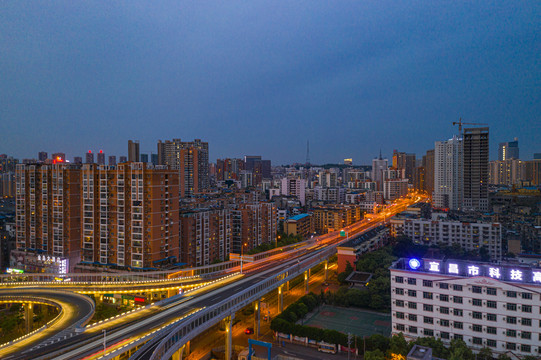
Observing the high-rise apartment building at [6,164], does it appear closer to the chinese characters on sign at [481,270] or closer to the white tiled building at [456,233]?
the white tiled building at [456,233]

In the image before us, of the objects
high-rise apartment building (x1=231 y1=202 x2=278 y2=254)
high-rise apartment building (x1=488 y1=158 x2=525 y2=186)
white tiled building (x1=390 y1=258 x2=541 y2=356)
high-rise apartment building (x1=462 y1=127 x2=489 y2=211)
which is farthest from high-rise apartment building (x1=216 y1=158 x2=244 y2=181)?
white tiled building (x1=390 y1=258 x2=541 y2=356)

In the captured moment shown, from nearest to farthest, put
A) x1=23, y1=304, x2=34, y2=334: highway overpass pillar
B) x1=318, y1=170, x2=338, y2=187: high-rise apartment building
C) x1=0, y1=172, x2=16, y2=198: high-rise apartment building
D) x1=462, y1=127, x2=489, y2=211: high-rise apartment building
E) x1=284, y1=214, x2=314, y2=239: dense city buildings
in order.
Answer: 1. x1=23, y1=304, x2=34, y2=334: highway overpass pillar
2. x1=284, y1=214, x2=314, y2=239: dense city buildings
3. x1=0, y1=172, x2=16, y2=198: high-rise apartment building
4. x1=462, y1=127, x2=489, y2=211: high-rise apartment building
5. x1=318, y1=170, x2=338, y2=187: high-rise apartment building

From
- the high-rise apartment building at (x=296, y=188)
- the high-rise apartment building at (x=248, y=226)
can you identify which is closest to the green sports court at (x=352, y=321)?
the high-rise apartment building at (x=248, y=226)

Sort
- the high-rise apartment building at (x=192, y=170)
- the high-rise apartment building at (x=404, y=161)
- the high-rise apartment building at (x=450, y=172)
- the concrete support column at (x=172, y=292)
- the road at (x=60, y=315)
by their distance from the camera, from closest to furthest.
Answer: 1. the road at (x=60, y=315)
2. the concrete support column at (x=172, y=292)
3. the high-rise apartment building at (x=450, y=172)
4. the high-rise apartment building at (x=192, y=170)
5. the high-rise apartment building at (x=404, y=161)

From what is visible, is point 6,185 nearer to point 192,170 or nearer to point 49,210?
point 192,170

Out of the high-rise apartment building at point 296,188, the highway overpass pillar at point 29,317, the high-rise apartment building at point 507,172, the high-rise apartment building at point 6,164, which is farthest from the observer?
the high-rise apartment building at point 507,172

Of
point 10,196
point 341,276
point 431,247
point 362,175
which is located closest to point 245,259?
point 341,276

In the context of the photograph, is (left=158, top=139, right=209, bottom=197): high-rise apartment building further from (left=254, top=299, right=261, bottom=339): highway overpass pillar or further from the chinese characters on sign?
the chinese characters on sign

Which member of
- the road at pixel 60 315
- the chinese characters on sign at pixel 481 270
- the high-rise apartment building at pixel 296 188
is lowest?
the road at pixel 60 315
